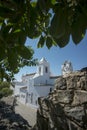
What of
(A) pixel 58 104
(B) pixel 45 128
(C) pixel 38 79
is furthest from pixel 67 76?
(C) pixel 38 79

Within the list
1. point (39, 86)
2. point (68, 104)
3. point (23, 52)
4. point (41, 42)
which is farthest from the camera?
point (39, 86)

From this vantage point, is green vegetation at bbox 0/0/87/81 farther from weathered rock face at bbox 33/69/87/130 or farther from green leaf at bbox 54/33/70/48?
weathered rock face at bbox 33/69/87/130

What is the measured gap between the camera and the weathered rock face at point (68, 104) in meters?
3.44

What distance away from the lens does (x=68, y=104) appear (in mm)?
3791

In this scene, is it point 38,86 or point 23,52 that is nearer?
point 23,52

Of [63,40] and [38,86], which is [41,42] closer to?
[63,40]

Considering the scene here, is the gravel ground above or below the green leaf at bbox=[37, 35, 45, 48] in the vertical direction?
below

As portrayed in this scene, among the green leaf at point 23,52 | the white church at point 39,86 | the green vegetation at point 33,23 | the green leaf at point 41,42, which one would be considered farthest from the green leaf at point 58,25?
the white church at point 39,86

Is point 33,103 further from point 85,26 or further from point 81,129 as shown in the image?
point 85,26

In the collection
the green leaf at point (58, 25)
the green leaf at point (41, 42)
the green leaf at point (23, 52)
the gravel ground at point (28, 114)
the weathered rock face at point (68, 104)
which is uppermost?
the green leaf at point (41, 42)

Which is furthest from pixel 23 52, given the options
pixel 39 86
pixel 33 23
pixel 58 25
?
pixel 39 86

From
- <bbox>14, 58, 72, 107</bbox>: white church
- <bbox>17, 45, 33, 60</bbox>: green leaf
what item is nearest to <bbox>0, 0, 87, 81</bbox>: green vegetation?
<bbox>17, 45, 33, 60</bbox>: green leaf

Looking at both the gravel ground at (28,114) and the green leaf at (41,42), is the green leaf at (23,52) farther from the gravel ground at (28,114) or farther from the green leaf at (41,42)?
the gravel ground at (28,114)

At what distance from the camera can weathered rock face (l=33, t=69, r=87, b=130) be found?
11.3 ft
